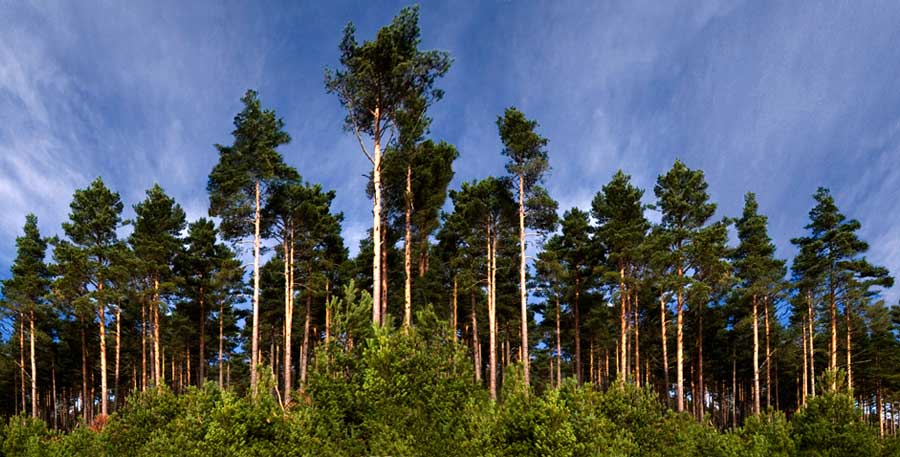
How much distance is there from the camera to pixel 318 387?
7.40 metres

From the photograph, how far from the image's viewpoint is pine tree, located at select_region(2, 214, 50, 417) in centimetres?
2884

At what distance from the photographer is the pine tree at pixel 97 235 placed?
79.9 ft

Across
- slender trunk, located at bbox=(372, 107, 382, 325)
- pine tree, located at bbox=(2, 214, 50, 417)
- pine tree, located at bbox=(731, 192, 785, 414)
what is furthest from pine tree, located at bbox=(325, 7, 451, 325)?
pine tree, located at bbox=(2, 214, 50, 417)

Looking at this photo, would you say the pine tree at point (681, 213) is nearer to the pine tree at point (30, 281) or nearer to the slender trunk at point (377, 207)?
the slender trunk at point (377, 207)

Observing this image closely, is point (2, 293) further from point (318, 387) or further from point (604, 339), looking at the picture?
point (604, 339)

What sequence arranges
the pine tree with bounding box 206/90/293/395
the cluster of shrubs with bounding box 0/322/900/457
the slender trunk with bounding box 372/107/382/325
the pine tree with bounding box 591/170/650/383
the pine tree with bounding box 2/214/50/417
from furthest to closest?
the pine tree with bounding box 2/214/50/417 → the pine tree with bounding box 591/170/650/383 → the pine tree with bounding box 206/90/293/395 → the slender trunk with bounding box 372/107/382/325 → the cluster of shrubs with bounding box 0/322/900/457

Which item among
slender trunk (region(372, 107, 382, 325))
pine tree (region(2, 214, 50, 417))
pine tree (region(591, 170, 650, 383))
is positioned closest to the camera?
slender trunk (region(372, 107, 382, 325))

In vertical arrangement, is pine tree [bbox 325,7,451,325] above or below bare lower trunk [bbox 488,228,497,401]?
above

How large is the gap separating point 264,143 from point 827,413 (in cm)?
2122

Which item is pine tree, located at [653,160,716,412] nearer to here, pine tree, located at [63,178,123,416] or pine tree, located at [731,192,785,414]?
pine tree, located at [731,192,785,414]

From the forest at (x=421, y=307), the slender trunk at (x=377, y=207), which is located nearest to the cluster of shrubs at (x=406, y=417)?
the forest at (x=421, y=307)

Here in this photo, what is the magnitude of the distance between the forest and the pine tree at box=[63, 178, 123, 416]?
0.38 feet

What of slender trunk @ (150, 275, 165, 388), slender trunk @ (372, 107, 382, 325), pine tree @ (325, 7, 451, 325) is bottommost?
slender trunk @ (150, 275, 165, 388)

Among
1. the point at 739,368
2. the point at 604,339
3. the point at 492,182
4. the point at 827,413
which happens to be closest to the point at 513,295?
the point at 492,182
